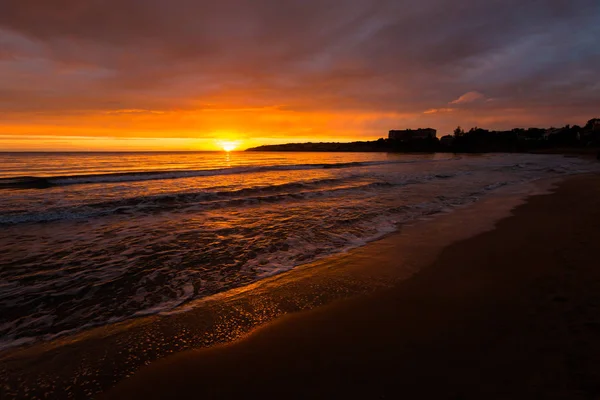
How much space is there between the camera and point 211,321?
13.4 ft

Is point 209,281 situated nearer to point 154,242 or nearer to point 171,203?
point 154,242

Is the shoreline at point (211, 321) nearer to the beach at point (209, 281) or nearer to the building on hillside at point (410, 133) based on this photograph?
the beach at point (209, 281)

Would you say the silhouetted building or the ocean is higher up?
the silhouetted building

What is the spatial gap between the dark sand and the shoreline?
25 centimetres

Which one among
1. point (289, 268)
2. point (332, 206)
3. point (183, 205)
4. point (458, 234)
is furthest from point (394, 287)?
point (183, 205)

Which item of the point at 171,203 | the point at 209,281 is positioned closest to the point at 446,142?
the point at 171,203

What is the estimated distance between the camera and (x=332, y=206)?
13.2 metres

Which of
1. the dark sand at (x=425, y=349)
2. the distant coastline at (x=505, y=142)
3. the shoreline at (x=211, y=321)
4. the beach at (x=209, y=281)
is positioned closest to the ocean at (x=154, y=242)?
the beach at (x=209, y=281)

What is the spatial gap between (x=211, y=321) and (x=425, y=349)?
2.71 meters

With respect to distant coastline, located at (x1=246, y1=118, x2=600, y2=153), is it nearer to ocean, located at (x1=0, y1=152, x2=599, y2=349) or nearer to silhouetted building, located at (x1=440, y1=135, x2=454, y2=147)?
silhouetted building, located at (x1=440, y1=135, x2=454, y2=147)

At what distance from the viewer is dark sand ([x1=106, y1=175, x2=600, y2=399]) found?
278cm

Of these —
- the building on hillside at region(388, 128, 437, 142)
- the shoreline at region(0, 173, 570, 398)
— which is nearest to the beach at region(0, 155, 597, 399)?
the shoreline at region(0, 173, 570, 398)

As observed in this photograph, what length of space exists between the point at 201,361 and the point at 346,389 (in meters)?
1.58

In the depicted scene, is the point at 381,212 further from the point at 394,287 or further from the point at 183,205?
the point at 183,205
